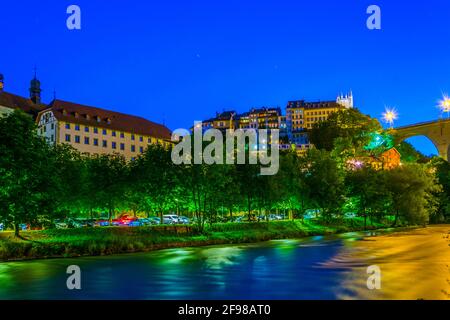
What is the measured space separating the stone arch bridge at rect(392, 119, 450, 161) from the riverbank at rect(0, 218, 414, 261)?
70359 mm

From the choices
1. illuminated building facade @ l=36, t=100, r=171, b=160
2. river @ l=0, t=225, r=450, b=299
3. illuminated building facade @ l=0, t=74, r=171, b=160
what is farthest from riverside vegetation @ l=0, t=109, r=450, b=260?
illuminated building facade @ l=0, t=74, r=171, b=160

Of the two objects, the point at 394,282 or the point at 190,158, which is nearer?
the point at 394,282

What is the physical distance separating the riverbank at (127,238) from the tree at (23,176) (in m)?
1.91

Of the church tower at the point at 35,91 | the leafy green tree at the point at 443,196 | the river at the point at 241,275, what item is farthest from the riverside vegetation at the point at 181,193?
the church tower at the point at 35,91

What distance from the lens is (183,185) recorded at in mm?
61219

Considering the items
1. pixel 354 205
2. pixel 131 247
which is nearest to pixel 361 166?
pixel 354 205

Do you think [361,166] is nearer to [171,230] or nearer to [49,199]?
[171,230]

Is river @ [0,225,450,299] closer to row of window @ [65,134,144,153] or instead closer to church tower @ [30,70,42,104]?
row of window @ [65,134,144,153]

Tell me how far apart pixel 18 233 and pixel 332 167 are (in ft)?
168

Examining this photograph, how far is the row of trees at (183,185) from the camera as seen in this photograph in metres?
44.3

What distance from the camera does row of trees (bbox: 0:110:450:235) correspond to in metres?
44.3

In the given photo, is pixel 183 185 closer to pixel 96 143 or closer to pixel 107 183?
pixel 107 183

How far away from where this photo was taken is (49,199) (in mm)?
45062

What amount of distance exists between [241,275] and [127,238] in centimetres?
2136
